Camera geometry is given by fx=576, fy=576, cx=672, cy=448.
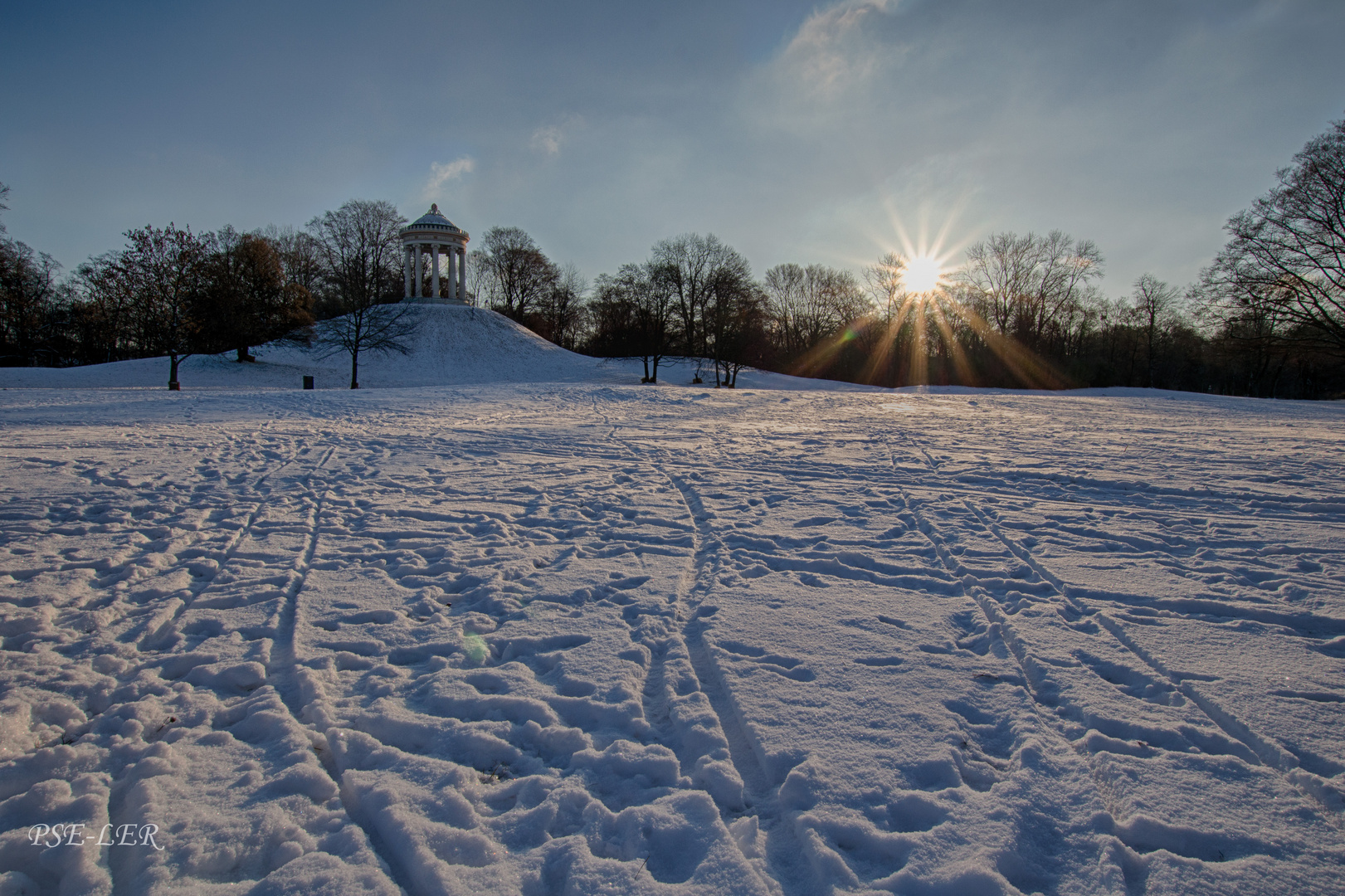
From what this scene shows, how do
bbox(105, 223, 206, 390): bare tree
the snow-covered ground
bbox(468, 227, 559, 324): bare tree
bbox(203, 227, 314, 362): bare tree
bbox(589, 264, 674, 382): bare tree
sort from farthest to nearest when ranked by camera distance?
bbox(468, 227, 559, 324): bare tree < bbox(589, 264, 674, 382): bare tree < bbox(203, 227, 314, 362): bare tree < bbox(105, 223, 206, 390): bare tree < the snow-covered ground

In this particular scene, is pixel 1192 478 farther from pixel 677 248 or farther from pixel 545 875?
pixel 677 248

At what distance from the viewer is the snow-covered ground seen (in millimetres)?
2152

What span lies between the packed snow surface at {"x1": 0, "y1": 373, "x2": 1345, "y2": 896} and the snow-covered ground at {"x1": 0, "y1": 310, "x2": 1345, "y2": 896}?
0.02m

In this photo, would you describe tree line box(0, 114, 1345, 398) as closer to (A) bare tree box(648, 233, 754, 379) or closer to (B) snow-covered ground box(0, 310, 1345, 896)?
(A) bare tree box(648, 233, 754, 379)

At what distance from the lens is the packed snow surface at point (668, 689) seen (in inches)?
84.7

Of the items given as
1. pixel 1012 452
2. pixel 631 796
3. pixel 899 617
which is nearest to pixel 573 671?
pixel 631 796

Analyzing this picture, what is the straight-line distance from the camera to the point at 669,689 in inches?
125

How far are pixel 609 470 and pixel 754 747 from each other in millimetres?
6161

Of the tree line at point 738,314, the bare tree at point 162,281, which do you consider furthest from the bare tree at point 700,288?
the bare tree at point 162,281

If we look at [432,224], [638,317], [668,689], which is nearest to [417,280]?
[432,224]

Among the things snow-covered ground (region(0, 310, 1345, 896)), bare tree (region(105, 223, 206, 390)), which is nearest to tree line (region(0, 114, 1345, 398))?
bare tree (region(105, 223, 206, 390))

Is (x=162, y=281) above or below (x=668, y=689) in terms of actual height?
above

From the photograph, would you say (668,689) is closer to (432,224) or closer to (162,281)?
(162,281)

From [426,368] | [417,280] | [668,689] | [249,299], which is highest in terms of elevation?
[417,280]
